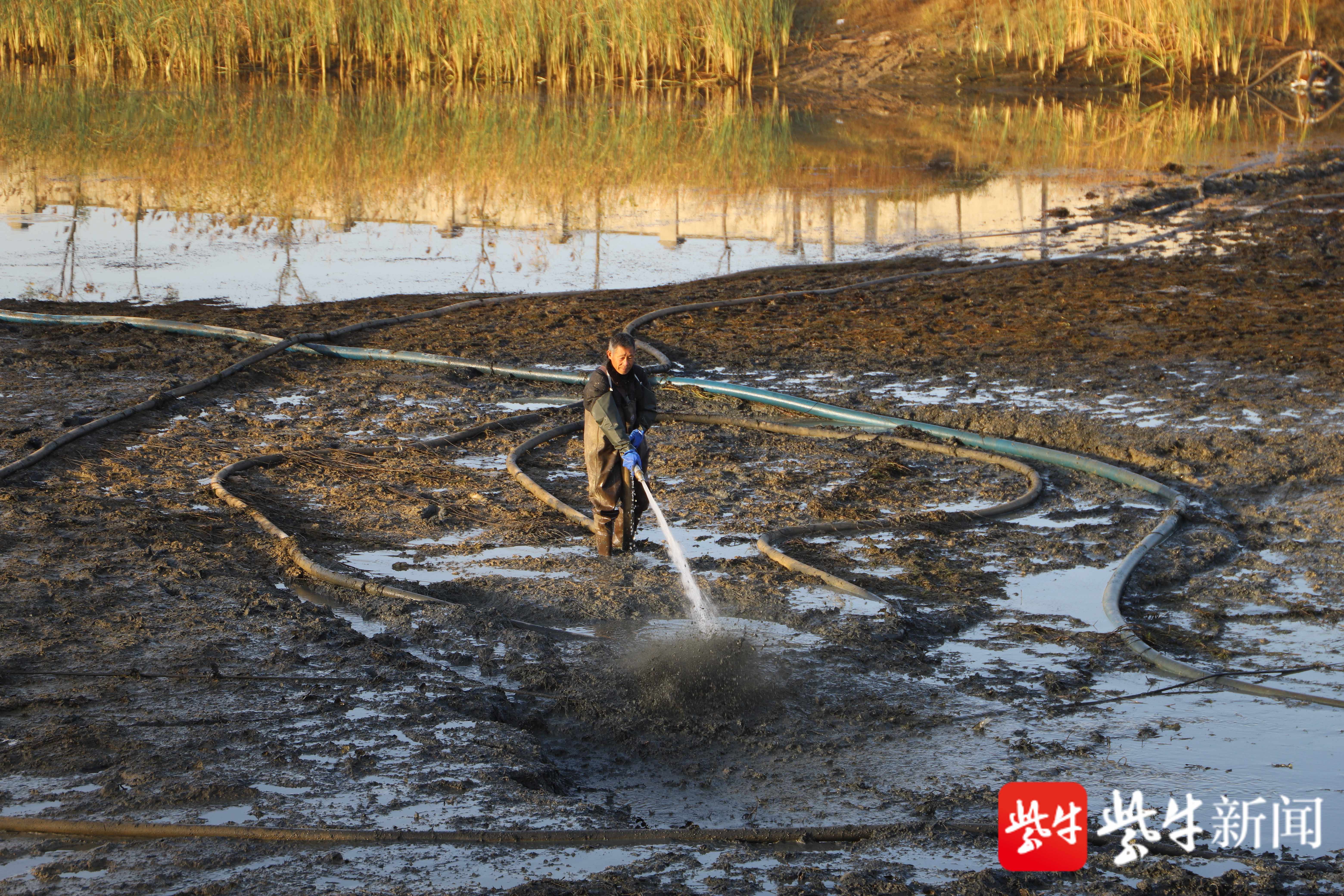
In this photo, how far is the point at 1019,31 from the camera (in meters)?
31.0

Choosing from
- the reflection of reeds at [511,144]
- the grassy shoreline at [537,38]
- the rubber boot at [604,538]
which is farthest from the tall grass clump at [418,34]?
the rubber boot at [604,538]

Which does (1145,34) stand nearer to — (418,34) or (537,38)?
(537,38)

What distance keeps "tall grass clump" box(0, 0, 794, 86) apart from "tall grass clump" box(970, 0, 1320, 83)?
5.79m

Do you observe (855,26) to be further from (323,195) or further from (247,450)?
Answer: (247,450)

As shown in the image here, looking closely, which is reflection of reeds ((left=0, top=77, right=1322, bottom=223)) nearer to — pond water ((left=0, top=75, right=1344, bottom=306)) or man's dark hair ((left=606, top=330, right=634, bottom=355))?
pond water ((left=0, top=75, right=1344, bottom=306))

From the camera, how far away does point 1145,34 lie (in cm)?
2962

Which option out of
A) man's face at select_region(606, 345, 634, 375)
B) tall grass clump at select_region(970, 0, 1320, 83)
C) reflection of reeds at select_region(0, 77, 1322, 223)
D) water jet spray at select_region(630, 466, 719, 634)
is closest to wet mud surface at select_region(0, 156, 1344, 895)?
water jet spray at select_region(630, 466, 719, 634)

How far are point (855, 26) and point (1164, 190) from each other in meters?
18.1

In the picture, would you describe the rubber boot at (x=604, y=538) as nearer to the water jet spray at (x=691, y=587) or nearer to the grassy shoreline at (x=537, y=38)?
the water jet spray at (x=691, y=587)

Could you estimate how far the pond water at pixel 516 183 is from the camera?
14.0 m

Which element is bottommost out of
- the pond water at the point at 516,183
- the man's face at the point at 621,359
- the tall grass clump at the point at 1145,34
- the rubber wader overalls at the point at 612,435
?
the rubber wader overalls at the point at 612,435

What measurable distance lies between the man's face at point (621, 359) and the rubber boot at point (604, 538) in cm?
78

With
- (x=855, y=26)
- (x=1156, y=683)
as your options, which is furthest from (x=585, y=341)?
(x=855, y=26)

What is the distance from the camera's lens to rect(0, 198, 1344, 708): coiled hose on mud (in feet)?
19.4
